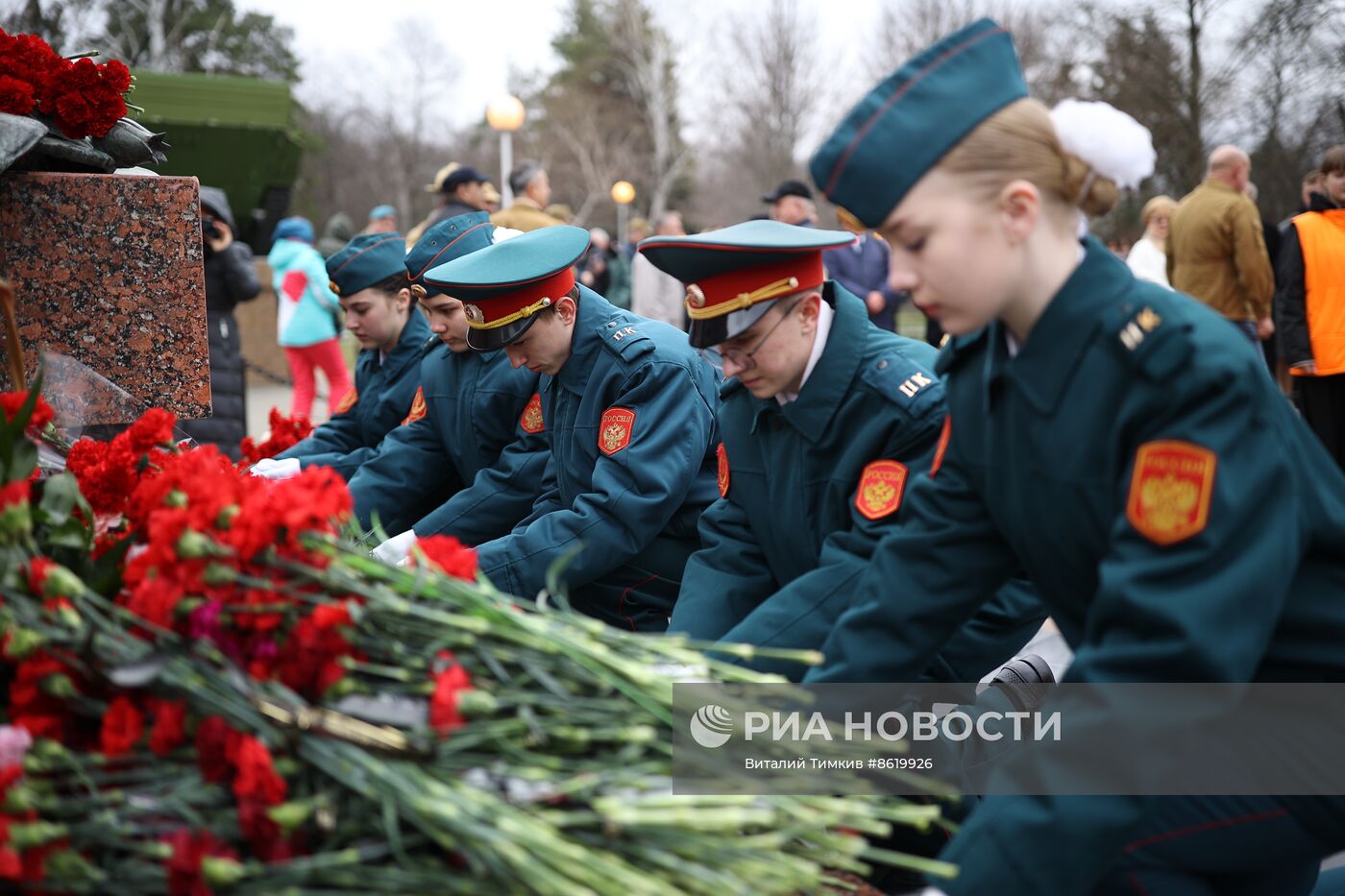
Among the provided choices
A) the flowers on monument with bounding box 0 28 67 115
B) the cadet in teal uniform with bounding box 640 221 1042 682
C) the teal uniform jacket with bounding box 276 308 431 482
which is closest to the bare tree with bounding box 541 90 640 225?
the teal uniform jacket with bounding box 276 308 431 482

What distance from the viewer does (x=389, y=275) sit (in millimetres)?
4668

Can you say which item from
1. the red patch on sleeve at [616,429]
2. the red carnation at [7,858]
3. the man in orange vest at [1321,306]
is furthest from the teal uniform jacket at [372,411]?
the man in orange vest at [1321,306]

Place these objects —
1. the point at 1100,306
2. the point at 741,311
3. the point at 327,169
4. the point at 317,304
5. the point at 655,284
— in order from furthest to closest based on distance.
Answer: the point at 327,169
the point at 655,284
the point at 317,304
the point at 741,311
the point at 1100,306

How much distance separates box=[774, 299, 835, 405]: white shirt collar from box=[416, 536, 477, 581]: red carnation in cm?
98

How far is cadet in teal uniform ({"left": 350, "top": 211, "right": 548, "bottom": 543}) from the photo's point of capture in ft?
12.8

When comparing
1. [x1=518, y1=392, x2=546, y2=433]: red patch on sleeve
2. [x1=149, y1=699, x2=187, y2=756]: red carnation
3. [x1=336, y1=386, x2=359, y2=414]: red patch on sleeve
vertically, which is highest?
[x1=149, y1=699, x2=187, y2=756]: red carnation

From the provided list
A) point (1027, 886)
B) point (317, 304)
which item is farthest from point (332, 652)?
point (317, 304)

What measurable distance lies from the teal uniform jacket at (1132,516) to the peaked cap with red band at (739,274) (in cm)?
62

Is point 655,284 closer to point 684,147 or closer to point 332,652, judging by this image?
point 332,652

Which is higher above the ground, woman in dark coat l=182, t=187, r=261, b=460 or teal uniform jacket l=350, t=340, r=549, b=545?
teal uniform jacket l=350, t=340, r=549, b=545

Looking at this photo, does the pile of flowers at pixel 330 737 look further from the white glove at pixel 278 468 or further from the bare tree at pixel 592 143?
the bare tree at pixel 592 143

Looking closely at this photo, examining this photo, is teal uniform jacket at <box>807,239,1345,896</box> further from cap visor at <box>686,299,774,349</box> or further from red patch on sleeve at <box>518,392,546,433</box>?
red patch on sleeve at <box>518,392,546,433</box>

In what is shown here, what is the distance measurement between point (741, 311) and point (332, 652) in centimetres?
124

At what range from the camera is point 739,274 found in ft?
8.45
